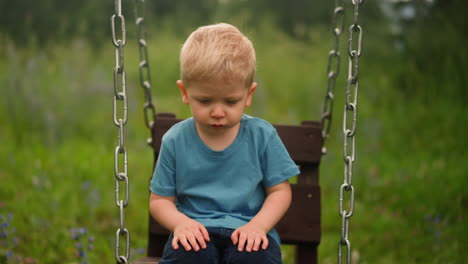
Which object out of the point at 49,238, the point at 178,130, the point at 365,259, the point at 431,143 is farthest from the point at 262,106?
the point at 178,130

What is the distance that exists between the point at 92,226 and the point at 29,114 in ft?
5.52

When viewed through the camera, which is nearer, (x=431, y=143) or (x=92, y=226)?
(x=92, y=226)

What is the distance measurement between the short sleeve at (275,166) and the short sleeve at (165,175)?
351 millimetres

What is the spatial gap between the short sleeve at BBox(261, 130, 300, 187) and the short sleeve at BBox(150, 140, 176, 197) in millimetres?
351

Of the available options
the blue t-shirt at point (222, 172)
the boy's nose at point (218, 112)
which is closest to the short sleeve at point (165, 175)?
the blue t-shirt at point (222, 172)

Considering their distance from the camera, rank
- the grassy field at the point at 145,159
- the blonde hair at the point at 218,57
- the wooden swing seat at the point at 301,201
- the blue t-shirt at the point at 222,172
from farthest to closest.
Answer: the grassy field at the point at 145,159 → the wooden swing seat at the point at 301,201 → the blue t-shirt at the point at 222,172 → the blonde hair at the point at 218,57

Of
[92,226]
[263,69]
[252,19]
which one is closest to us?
[92,226]

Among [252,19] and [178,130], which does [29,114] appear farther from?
[252,19]

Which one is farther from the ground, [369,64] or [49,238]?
[369,64]

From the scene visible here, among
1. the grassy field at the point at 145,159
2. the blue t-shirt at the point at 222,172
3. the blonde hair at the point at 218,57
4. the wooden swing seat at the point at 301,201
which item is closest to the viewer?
the blonde hair at the point at 218,57

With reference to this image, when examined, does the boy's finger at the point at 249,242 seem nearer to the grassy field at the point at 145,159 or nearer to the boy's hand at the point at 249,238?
the boy's hand at the point at 249,238

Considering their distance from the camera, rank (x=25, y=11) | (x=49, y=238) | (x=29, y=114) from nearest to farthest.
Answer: (x=49, y=238), (x=29, y=114), (x=25, y=11)

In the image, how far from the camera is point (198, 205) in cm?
224

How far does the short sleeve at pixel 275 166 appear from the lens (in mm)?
2242
